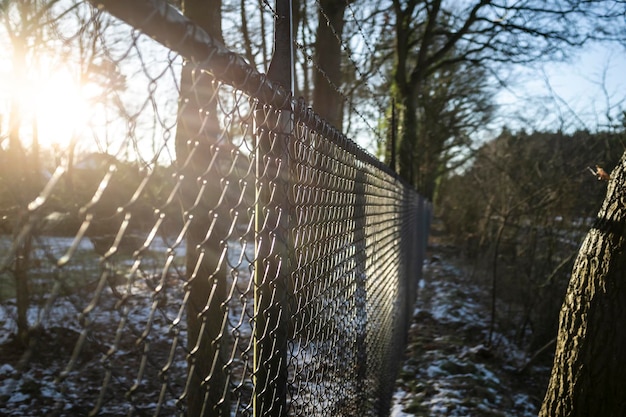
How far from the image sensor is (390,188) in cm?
453

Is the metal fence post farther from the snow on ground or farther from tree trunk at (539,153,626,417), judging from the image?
the snow on ground

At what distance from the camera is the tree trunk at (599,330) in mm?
2836

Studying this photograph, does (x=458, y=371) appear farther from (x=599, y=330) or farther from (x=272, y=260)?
(x=272, y=260)

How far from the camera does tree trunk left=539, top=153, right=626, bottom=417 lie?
284 centimetres

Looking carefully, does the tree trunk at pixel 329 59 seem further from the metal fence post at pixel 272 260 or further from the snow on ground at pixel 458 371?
the metal fence post at pixel 272 260

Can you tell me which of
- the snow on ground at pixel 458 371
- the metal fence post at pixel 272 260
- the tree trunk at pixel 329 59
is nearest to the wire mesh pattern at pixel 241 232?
the metal fence post at pixel 272 260

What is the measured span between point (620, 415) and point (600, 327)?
53 cm

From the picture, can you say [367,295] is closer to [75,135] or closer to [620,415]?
[620,415]

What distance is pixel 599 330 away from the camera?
2.87 meters

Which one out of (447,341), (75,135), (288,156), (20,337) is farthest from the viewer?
(447,341)

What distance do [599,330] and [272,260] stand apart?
2.37 m

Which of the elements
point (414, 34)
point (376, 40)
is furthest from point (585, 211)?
point (414, 34)

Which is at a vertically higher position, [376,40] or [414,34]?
[414,34]

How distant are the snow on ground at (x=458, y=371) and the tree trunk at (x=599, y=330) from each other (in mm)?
2075
